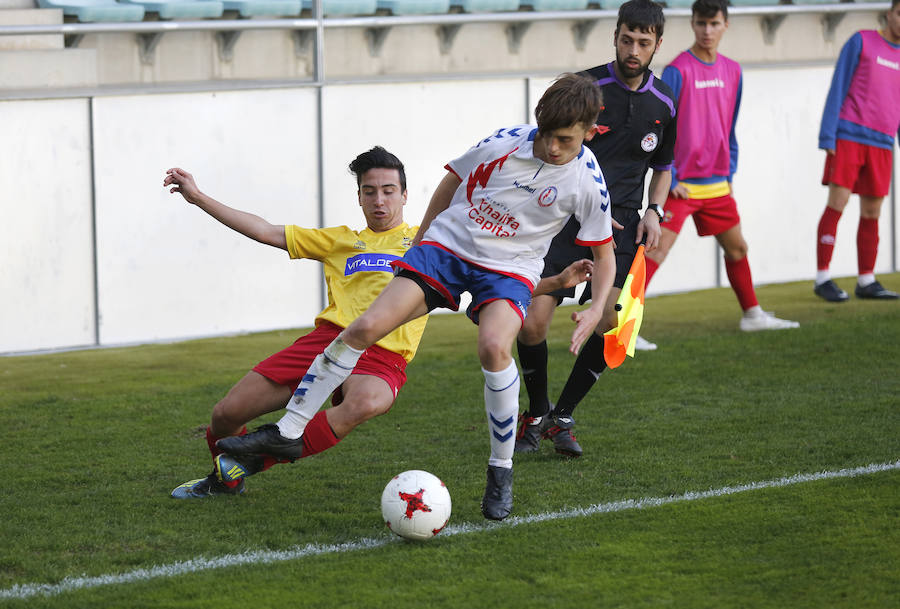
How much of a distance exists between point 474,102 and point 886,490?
18.3ft

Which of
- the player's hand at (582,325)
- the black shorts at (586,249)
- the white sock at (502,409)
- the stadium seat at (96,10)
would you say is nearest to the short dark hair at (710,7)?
the black shorts at (586,249)

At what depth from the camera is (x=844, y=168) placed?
8.64 m

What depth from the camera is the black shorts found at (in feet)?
17.1

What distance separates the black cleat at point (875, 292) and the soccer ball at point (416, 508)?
5.87 m

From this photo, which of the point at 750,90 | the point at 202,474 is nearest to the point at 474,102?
the point at 750,90

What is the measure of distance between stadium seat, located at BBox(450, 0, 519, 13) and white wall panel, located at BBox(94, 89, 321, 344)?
2305mm

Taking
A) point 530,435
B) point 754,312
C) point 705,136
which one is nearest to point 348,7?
point 705,136

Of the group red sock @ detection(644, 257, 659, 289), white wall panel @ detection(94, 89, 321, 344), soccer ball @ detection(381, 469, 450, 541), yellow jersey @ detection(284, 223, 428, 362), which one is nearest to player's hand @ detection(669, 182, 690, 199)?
red sock @ detection(644, 257, 659, 289)

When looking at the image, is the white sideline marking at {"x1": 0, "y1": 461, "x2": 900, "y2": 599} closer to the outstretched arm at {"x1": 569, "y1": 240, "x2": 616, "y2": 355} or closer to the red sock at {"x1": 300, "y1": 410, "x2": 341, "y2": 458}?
the red sock at {"x1": 300, "y1": 410, "x2": 341, "y2": 458}

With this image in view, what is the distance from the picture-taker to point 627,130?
17.5ft

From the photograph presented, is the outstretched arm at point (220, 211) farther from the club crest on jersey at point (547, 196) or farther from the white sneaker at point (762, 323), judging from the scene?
the white sneaker at point (762, 323)

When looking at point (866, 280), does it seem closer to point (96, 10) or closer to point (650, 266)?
point (650, 266)

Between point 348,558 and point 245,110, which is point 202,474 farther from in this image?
point 245,110

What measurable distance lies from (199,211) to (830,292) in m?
4.46
